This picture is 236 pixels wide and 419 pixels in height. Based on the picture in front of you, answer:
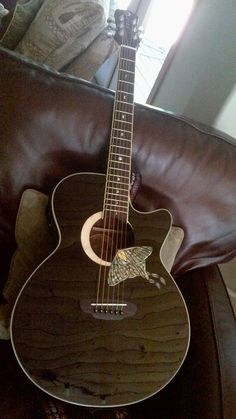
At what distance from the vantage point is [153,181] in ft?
2.58

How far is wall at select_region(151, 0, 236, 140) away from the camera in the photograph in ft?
3.63

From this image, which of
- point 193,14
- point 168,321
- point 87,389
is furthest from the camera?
point 193,14

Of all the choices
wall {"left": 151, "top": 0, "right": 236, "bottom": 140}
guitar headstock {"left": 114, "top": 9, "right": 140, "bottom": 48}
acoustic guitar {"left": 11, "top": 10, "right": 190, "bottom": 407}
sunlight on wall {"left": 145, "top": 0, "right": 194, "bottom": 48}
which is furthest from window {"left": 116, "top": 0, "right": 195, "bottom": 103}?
acoustic guitar {"left": 11, "top": 10, "right": 190, "bottom": 407}

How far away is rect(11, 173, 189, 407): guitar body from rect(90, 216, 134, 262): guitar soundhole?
11 mm

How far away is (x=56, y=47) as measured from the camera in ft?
3.43

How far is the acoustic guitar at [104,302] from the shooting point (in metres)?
0.52

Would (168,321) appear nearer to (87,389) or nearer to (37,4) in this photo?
(87,389)

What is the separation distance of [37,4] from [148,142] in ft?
2.63

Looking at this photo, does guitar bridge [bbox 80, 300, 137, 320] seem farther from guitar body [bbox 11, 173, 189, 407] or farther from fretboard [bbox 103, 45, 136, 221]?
fretboard [bbox 103, 45, 136, 221]

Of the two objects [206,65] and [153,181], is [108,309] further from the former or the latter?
[206,65]

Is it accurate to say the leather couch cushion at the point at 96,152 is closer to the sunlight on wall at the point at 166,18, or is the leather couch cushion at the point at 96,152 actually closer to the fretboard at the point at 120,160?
the fretboard at the point at 120,160

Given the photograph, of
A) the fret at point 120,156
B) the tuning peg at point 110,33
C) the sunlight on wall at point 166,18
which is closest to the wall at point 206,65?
the sunlight on wall at point 166,18

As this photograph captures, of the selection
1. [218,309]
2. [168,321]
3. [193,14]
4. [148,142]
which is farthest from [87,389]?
[193,14]

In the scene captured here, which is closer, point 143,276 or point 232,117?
point 143,276
